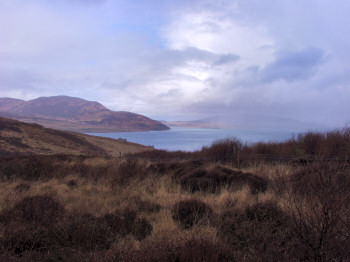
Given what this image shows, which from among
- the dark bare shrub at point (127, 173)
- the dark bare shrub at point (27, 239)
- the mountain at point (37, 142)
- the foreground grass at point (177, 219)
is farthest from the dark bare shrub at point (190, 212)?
the mountain at point (37, 142)

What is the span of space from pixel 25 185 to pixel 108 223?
180 inches

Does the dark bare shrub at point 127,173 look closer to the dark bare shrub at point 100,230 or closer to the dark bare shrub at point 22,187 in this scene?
the dark bare shrub at point 22,187

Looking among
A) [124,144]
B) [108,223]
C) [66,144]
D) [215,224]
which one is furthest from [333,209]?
[124,144]

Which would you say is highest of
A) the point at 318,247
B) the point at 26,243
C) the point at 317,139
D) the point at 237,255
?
the point at 317,139

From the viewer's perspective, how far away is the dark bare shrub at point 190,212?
437 centimetres

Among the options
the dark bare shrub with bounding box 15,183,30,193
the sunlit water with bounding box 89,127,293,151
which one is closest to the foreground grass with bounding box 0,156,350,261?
the dark bare shrub with bounding box 15,183,30,193

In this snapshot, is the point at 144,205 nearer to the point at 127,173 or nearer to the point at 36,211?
the point at 36,211

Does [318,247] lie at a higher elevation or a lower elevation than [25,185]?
higher

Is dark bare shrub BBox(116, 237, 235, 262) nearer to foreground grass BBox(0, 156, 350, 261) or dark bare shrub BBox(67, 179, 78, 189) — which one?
foreground grass BBox(0, 156, 350, 261)

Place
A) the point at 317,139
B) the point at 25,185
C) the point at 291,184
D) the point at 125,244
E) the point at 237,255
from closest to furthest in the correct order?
the point at 237,255 < the point at 125,244 < the point at 291,184 < the point at 25,185 < the point at 317,139

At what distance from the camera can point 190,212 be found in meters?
4.77

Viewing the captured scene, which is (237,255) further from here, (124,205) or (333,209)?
(124,205)

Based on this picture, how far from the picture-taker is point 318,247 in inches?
98.3

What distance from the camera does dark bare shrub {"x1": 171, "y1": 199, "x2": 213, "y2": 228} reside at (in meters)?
4.37
